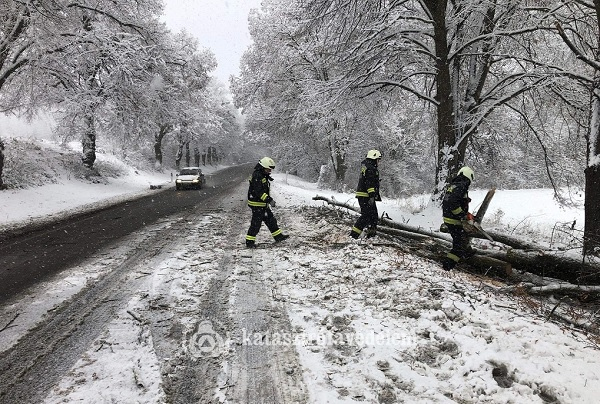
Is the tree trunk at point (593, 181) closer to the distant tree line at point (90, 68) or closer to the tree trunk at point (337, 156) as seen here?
the distant tree line at point (90, 68)

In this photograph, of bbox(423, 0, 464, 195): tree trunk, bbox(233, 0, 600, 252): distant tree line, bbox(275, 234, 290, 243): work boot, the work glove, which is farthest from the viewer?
bbox(423, 0, 464, 195): tree trunk

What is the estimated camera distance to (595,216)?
19.0ft

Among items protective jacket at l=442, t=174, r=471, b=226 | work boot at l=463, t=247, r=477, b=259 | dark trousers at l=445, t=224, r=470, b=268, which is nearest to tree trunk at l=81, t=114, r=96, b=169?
protective jacket at l=442, t=174, r=471, b=226

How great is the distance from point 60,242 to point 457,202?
8.22 meters

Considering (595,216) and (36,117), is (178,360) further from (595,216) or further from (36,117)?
(36,117)

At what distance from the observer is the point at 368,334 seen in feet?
12.3

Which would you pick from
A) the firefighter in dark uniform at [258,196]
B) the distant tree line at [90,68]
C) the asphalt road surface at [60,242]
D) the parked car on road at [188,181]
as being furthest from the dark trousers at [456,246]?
the parked car on road at [188,181]

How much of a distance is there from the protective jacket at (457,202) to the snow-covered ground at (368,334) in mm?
905

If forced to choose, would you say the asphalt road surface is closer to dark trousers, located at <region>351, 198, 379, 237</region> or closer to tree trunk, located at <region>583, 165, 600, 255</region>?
dark trousers, located at <region>351, 198, 379, 237</region>

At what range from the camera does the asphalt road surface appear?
543cm

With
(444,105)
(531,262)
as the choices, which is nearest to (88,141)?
(444,105)

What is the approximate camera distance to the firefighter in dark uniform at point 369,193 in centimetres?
742
